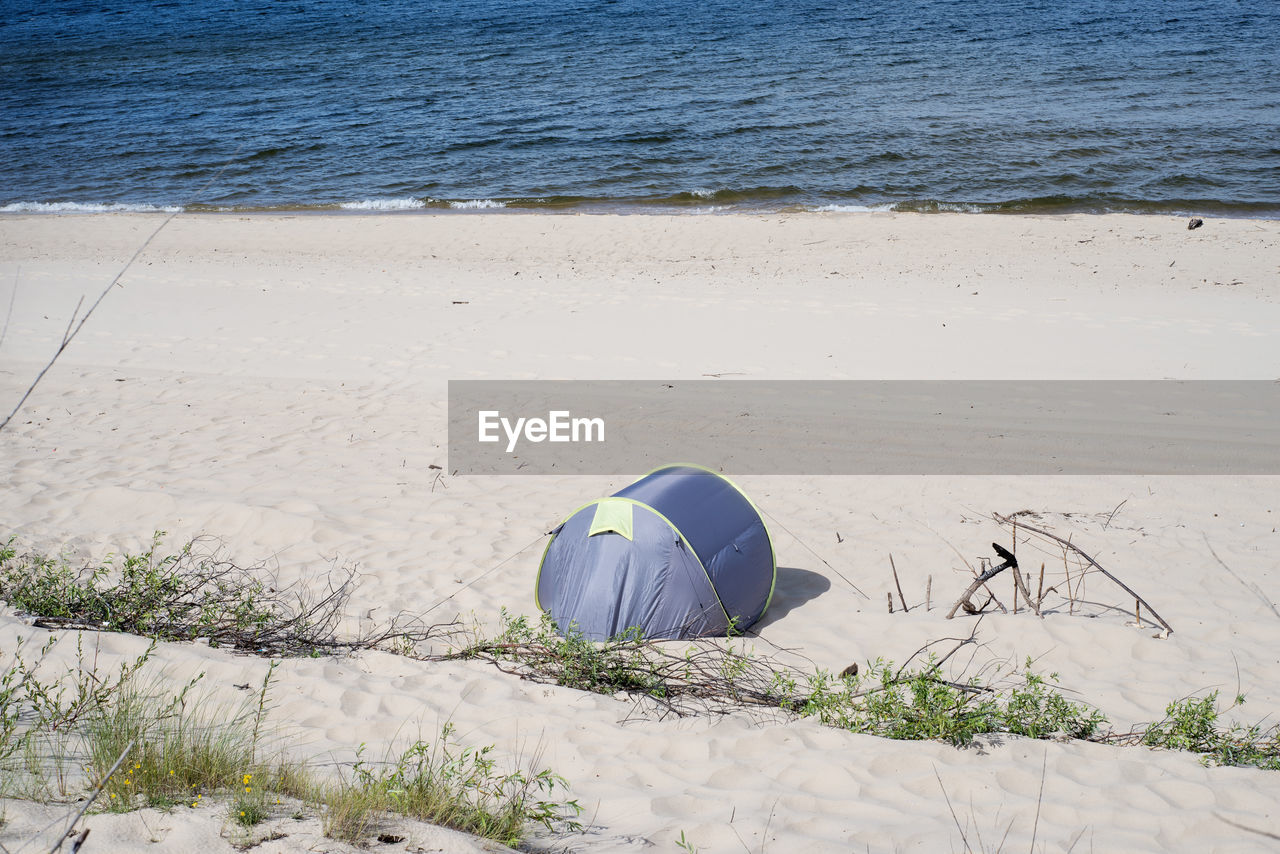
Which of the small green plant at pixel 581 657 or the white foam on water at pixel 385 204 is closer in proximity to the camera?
the small green plant at pixel 581 657

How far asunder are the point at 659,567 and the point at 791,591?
124cm

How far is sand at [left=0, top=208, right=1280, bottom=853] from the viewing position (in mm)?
3727

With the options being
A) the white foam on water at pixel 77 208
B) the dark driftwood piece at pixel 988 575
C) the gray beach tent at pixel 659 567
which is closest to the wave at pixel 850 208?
the gray beach tent at pixel 659 567

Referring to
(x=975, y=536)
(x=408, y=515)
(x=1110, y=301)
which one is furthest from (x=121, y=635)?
(x=1110, y=301)

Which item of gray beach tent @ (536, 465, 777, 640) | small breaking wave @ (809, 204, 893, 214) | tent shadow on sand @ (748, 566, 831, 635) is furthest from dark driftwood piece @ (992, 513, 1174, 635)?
small breaking wave @ (809, 204, 893, 214)

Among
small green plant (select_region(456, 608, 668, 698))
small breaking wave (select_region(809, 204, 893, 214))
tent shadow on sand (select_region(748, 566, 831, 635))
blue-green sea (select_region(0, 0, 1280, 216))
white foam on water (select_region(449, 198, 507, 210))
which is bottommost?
tent shadow on sand (select_region(748, 566, 831, 635))

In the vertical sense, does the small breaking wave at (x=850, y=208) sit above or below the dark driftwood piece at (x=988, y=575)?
above

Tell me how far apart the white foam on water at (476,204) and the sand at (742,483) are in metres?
4.07

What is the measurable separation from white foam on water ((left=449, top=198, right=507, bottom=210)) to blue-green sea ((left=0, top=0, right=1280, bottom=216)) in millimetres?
79

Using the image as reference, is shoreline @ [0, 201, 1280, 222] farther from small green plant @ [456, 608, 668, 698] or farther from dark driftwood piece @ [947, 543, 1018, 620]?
small green plant @ [456, 608, 668, 698]

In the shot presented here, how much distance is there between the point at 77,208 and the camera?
22.4m
